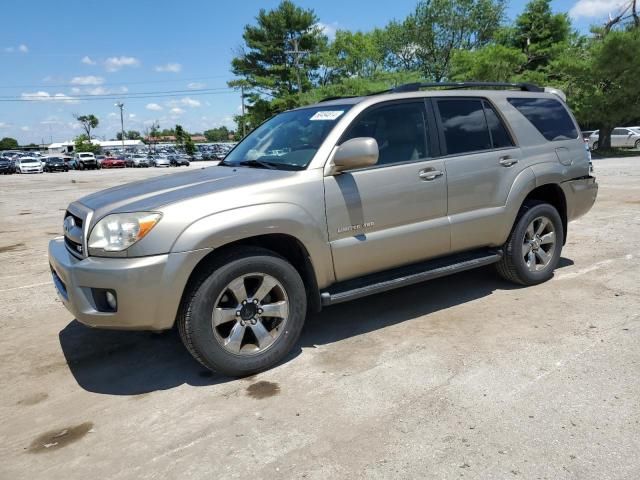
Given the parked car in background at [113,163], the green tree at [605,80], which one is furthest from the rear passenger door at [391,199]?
the parked car in background at [113,163]

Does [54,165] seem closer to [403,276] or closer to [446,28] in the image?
[446,28]

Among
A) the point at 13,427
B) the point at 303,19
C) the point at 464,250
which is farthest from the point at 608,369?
the point at 303,19

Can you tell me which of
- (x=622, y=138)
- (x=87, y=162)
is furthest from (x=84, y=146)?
(x=622, y=138)

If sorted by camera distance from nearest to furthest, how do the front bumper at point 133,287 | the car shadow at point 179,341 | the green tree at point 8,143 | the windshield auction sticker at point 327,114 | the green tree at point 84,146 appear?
1. the front bumper at point 133,287
2. the car shadow at point 179,341
3. the windshield auction sticker at point 327,114
4. the green tree at point 84,146
5. the green tree at point 8,143

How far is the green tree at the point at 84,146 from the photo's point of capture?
9769 cm

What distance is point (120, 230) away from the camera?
311 cm

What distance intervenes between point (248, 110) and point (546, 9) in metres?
32.3

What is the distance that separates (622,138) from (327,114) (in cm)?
3704

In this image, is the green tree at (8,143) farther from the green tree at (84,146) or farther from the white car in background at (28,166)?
the white car in background at (28,166)

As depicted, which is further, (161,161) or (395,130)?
(161,161)

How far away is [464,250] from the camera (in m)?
4.48

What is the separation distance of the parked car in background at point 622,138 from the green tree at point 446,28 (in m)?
19.0

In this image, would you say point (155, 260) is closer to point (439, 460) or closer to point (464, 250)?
point (439, 460)

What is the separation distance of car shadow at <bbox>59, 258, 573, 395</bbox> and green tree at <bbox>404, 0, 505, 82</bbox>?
49131 millimetres
